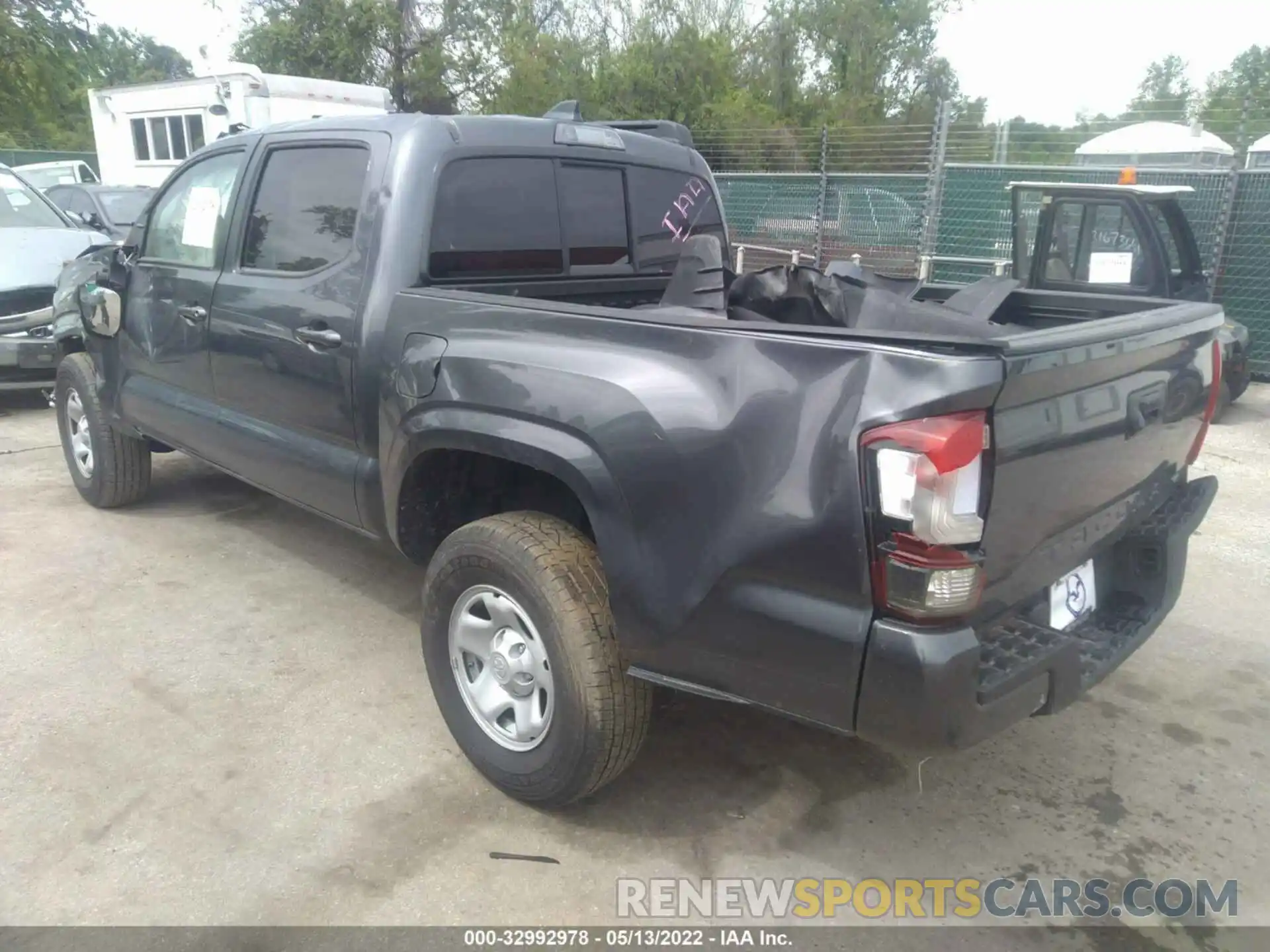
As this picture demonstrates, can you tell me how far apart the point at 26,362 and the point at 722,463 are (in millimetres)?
6661

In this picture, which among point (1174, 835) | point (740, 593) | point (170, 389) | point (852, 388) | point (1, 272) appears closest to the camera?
point (852, 388)

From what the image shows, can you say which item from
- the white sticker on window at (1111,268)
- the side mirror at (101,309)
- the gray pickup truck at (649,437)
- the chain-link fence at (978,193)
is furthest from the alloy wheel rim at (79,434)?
the white sticker on window at (1111,268)

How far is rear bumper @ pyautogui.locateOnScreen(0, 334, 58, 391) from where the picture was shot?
6934 millimetres

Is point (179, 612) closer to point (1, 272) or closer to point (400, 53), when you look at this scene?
point (1, 272)

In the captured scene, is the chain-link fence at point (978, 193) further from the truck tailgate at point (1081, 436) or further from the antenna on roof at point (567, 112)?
the truck tailgate at point (1081, 436)

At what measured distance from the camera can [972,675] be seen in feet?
6.53

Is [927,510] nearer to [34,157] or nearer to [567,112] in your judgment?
[567,112]

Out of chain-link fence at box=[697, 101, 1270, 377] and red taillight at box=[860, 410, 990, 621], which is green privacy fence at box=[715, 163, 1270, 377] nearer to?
chain-link fence at box=[697, 101, 1270, 377]

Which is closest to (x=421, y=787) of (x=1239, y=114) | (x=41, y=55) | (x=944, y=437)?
(x=944, y=437)

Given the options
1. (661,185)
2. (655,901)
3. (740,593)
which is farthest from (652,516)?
(661,185)

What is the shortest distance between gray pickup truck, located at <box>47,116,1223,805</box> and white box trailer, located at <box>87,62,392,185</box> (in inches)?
361

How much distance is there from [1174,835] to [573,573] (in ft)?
6.18

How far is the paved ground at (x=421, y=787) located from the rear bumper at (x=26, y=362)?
140 inches

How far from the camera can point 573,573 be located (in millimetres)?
2510
